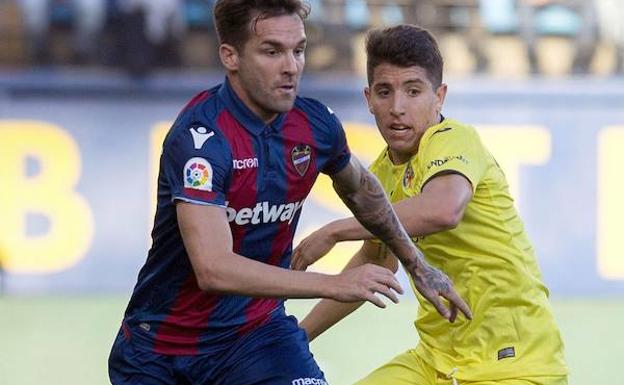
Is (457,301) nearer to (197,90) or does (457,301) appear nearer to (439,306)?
(439,306)

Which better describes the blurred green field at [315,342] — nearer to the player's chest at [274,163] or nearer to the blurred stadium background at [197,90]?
the blurred stadium background at [197,90]

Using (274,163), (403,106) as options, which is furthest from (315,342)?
(274,163)

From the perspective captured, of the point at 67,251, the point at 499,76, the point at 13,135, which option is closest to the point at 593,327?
the point at 499,76

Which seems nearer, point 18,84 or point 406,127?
point 406,127

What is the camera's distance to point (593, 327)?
33.0 ft

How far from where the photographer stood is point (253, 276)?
12.4ft

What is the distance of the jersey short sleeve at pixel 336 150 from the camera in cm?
438

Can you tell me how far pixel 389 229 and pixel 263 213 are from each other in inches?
16.2

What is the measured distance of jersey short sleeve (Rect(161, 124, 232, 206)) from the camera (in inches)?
155

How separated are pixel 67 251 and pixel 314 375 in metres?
8.60

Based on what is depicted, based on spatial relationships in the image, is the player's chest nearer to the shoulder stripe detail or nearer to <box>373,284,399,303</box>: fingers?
the shoulder stripe detail

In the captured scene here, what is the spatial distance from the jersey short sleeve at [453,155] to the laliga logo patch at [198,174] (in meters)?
0.93

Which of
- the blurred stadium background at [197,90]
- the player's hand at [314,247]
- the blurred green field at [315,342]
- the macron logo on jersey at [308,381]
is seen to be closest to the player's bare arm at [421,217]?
the player's hand at [314,247]

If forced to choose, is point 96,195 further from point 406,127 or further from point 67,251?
point 406,127
